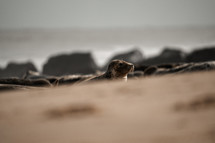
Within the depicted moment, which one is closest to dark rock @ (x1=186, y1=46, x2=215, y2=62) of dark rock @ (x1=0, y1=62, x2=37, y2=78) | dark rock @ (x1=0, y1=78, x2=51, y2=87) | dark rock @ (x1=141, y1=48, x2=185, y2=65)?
dark rock @ (x1=141, y1=48, x2=185, y2=65)

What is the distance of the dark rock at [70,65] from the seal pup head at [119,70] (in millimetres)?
4724

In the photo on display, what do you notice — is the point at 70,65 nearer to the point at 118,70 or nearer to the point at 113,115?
the point at 118,70

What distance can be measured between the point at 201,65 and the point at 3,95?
321 centimetres

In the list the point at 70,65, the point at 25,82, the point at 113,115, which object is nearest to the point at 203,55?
the point at 70,65

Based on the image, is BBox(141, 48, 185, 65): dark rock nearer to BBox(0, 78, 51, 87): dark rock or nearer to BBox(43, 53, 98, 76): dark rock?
BBox(43, 53, 98, 76): dark rock

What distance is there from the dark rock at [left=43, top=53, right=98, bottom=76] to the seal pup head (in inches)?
186

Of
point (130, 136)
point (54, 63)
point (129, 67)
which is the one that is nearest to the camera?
point (130, 136)

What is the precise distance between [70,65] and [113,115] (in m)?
8.63

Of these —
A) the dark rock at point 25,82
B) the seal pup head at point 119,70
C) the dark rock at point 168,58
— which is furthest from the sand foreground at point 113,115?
the dark rock at point 168,58

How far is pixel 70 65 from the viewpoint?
9.20 metres

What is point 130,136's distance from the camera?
60 centimetres

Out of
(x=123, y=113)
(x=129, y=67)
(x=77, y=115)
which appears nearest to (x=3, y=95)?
(x=77, y=115)

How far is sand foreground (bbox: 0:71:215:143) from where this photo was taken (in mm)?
604

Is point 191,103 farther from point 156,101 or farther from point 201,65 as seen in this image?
point 201,65
